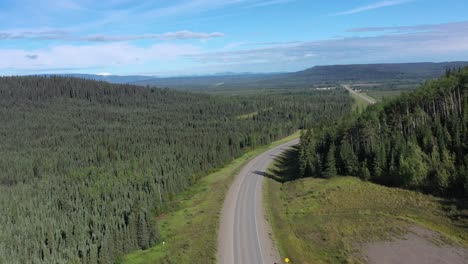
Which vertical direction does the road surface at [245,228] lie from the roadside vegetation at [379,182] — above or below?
below

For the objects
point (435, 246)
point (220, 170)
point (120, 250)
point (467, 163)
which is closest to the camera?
point (435, 246)

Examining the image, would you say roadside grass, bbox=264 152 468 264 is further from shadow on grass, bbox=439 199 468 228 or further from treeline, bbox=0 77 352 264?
treeline, bbox=0 77 352 264

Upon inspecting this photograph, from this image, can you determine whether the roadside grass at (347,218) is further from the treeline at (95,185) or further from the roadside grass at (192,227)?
the treeline at (95,185)

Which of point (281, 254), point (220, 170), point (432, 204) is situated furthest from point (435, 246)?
point (220, 170)

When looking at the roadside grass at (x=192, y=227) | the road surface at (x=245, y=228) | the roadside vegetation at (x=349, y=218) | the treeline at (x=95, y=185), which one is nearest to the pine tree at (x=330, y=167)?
the roadside vegetation at (x=349, y=218)

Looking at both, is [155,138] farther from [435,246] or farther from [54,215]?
[435,246]

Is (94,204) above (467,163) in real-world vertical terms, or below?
below
